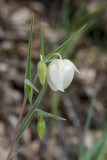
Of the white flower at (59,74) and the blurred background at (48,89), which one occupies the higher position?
the blurred background at (48,89)

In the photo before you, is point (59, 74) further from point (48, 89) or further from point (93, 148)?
point (48, 89)

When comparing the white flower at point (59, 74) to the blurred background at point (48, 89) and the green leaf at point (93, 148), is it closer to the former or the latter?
the green leaf at point (93, 148)

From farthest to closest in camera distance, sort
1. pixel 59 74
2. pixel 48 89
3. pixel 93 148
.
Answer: pixel 48 89 < pixel 93 148 < pixel 59 74

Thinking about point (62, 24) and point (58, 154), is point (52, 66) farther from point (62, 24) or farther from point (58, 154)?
point (62, 24)

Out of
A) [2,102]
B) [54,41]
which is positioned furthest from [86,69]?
[2,102]

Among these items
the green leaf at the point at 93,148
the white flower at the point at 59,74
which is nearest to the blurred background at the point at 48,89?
the green leaf at the point at 93,148

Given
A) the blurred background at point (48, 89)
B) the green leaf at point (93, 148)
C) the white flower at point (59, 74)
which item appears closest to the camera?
Result: the white flower at point (59, 74)

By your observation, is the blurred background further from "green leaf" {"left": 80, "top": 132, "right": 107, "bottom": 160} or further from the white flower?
the white flower

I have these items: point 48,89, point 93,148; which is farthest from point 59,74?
point 48,89

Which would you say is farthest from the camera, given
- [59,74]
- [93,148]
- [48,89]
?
[48,89]

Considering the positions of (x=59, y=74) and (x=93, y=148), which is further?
(x=93, y=148)
